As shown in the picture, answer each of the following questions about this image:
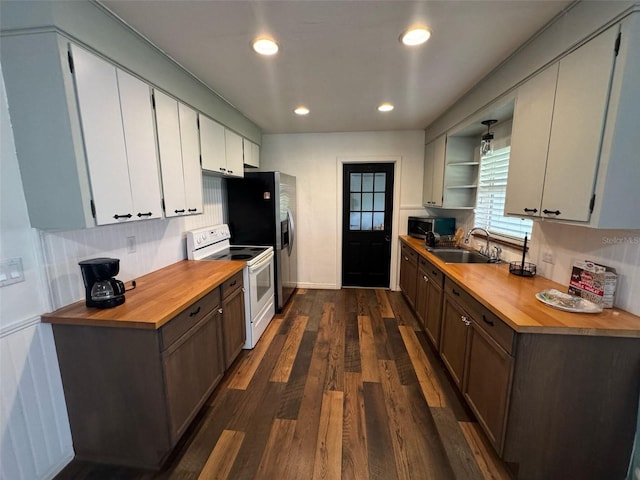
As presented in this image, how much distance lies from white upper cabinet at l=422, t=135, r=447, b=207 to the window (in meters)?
0.42

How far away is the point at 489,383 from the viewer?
1.58 meters

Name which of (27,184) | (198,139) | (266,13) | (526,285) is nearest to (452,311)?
(526,285)

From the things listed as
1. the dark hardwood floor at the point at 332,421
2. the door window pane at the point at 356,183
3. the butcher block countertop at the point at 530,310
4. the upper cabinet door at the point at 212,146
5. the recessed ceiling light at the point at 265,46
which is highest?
the recessed ceiling light at the point at 265,46

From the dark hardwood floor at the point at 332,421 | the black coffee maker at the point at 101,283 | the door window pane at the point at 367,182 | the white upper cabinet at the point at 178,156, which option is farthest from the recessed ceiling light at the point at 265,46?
the door window pane at the point at 367,182

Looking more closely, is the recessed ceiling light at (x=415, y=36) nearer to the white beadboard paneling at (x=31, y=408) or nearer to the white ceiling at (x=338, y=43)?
the white ceiling at (x=338, y=43)

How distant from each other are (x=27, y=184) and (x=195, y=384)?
4.74 ft

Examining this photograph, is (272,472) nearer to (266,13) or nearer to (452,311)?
(452,311)

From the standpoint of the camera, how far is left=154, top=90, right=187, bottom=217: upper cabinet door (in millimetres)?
1890

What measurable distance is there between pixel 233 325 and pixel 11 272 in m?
1.40

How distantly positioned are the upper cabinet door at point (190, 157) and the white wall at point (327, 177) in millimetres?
2026

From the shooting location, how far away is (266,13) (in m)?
1.47

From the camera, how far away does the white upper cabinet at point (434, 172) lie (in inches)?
130

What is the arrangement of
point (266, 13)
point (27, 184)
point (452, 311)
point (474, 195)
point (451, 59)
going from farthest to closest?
point (474, 195), point (452, 311), point (451, 59), point (266, 13), point (27, 184)

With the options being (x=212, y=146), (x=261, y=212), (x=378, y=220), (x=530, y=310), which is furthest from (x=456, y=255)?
(x=212, y=146)
